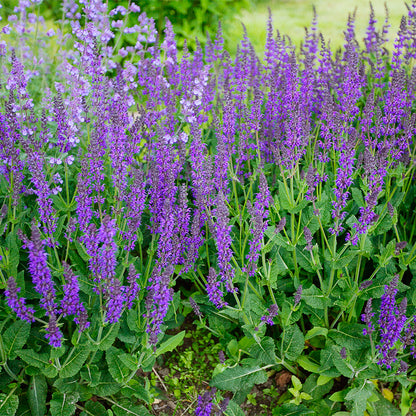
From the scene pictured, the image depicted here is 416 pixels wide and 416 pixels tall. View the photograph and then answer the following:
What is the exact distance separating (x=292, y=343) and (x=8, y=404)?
1.75 metres

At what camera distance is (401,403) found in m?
3.11

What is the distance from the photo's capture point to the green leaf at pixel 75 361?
274 centimetres

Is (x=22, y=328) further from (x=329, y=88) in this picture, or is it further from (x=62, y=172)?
(x=329, y=88)

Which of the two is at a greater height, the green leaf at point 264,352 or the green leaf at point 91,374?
the green leaf at point 264,352

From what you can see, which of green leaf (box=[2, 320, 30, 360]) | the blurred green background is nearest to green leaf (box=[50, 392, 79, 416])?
green leaf (box=[2, 320, 30, 360])

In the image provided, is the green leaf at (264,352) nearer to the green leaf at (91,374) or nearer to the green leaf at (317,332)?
the green leaf at (317,332)

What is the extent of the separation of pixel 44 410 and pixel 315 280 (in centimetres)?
204

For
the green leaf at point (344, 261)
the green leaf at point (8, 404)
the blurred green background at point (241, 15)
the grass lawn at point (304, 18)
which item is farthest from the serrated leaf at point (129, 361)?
the grass lawn at point (304, 18)

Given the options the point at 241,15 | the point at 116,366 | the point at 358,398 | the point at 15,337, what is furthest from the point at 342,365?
the point at 241,15

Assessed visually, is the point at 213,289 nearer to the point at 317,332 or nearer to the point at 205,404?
the point at 205,404

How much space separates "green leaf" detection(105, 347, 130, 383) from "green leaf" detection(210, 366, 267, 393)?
545mm

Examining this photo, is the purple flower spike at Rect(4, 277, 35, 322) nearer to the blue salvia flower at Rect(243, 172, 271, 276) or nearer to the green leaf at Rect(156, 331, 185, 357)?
the green leaf at Rect(156, 331, 185, 357)

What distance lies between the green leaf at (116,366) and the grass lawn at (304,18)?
7010 millimetres

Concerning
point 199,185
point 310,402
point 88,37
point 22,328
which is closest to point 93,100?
point 88,37
